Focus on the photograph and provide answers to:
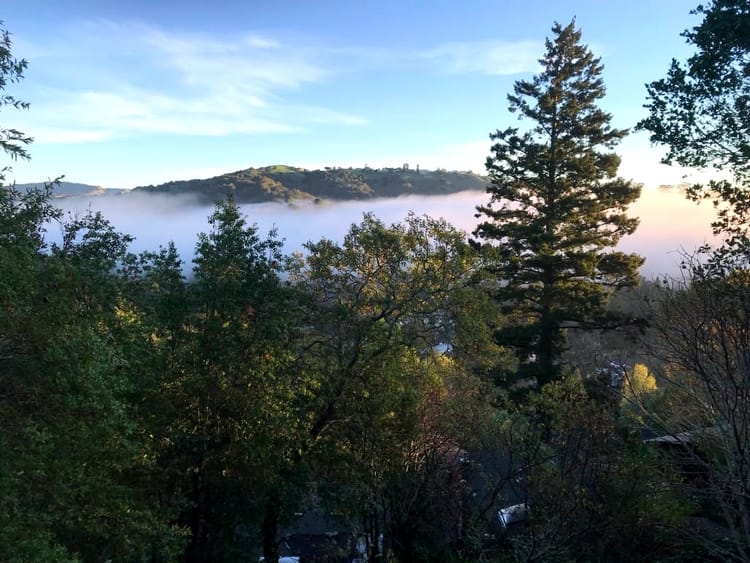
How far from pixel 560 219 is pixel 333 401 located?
42.6 feet

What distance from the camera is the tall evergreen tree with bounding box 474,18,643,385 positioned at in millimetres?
20047

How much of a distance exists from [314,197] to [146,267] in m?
183

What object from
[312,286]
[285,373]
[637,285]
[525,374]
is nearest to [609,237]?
[637,285]

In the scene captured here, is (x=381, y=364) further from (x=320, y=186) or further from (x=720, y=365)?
(x=320, y=186)

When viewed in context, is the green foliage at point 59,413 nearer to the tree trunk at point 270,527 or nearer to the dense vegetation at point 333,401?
the dense vegetation at point 333,401

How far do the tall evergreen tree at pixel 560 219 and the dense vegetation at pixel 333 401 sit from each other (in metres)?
5.22

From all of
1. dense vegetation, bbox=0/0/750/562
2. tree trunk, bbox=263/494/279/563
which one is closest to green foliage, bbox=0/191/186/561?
dense vegetation, bbox=0/0/750/562

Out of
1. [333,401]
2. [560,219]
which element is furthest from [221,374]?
[560,219]

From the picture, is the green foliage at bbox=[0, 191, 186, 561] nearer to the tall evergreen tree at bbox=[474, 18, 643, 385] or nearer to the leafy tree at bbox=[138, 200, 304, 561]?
the leafy tree at bbox=[138, 200, 304, 561]

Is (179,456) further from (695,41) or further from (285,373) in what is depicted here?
(695,41)

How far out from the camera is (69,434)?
6695mm

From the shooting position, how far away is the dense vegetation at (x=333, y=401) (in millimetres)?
6785

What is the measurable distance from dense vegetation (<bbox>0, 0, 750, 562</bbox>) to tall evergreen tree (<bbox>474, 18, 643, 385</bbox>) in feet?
17.1

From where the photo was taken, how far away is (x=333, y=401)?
1162 centimetres
